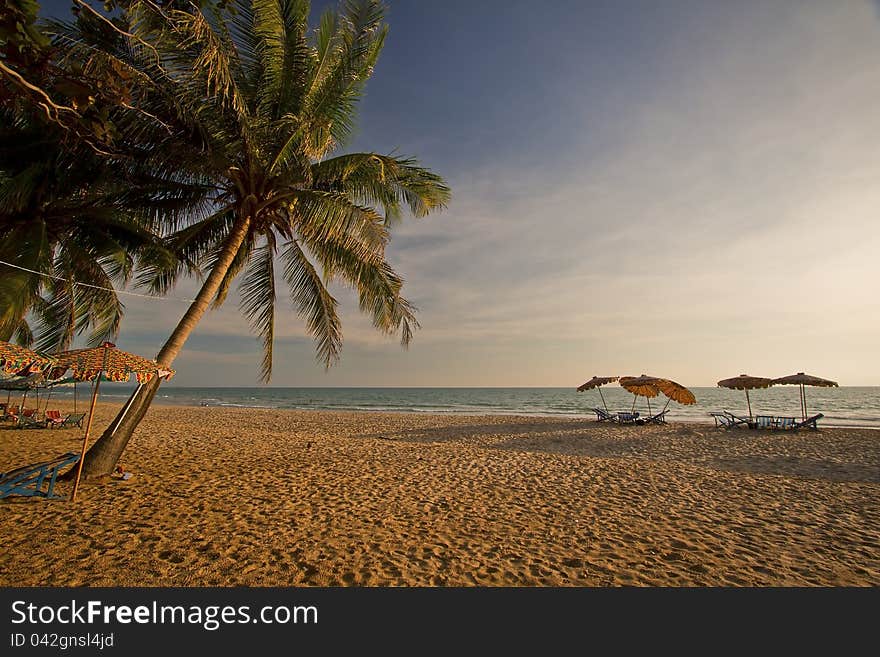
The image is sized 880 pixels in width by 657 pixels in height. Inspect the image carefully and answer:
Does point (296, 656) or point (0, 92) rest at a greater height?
point (0, 92)

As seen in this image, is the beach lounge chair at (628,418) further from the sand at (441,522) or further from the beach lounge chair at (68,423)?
the beach lounge chair at (68,423)

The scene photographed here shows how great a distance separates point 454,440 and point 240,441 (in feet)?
22.4

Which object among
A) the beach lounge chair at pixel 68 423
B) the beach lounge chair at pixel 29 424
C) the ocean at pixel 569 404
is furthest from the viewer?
the ocean at pixel 569 404

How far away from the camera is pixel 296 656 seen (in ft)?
8.42

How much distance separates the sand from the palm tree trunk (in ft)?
1.10

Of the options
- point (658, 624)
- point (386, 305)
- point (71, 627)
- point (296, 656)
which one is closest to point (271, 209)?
point (386, 305)

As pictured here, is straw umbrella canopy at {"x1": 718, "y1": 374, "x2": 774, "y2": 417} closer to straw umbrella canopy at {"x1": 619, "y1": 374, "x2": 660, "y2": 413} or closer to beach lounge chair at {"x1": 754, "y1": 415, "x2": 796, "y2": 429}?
beach lounge chair at {"x1": 754, "y1": 415, "x2": 796, "y2": 429}

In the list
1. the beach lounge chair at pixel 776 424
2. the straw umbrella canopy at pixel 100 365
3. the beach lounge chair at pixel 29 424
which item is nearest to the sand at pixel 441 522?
the straw umbrella canopy at pixel 100 365

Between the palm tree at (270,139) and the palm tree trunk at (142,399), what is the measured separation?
0.06 ft

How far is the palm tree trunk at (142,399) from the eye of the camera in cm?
637

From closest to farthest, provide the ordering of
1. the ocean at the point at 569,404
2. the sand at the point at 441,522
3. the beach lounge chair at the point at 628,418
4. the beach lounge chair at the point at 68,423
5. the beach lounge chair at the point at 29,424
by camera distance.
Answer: the sand at the point at 441,522 < the beach lounge chair at the point at 29,424 < the beach lounge chair at the point at 68,423 < the beach lounge chair at the point at 628,418 < the ocean at the point at 569,404

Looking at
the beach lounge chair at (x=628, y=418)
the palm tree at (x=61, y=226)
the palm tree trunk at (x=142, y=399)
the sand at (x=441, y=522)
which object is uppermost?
the palm tree at (x=61, y=226)

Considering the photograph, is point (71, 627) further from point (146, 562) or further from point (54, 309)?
point (54, 309)

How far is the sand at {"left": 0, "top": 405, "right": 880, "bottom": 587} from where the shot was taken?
148 inches
